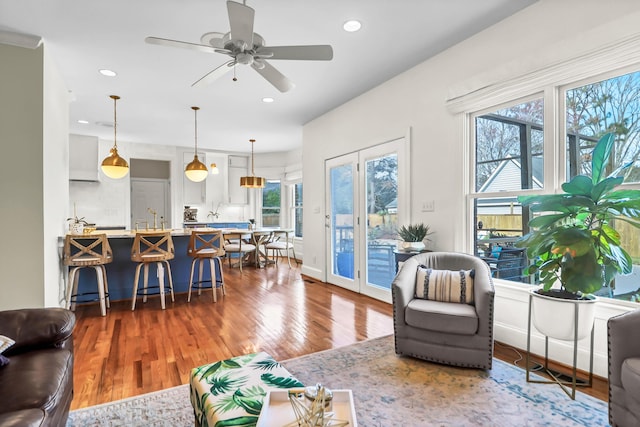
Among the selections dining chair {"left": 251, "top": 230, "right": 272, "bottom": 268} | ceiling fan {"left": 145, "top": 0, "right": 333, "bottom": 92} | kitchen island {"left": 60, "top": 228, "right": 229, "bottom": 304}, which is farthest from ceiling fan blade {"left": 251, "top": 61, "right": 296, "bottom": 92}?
dining chair {"left": 251, "top": 230, "right": 272, "bottom": 268}

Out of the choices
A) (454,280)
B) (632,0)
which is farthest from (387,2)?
(454,280)

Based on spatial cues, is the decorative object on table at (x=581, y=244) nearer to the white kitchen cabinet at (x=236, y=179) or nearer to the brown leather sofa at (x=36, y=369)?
the brown leather sofa at (x=36, y=369)

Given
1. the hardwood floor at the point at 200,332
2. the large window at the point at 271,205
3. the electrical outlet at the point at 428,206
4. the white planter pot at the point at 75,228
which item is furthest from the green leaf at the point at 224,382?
the large window at the point at 271,205

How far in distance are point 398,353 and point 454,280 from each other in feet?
2.39

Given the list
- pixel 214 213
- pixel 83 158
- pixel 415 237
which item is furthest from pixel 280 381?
pixel 214 213

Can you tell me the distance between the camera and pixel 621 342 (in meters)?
1.66

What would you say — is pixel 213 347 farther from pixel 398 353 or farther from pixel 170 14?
pixel 170 14

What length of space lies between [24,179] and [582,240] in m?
4.38

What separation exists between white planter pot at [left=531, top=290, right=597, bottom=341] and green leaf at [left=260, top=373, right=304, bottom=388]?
1.69 meters

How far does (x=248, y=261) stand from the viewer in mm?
7516

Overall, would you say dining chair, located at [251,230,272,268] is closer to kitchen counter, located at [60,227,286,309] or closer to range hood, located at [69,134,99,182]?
kitchen counter, located at [60,227,286,309]

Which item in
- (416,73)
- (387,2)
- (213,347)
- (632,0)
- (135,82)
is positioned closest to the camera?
(632,0)

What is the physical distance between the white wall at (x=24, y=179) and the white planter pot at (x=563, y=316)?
13.5ft

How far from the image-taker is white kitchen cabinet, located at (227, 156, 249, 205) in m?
8.63
